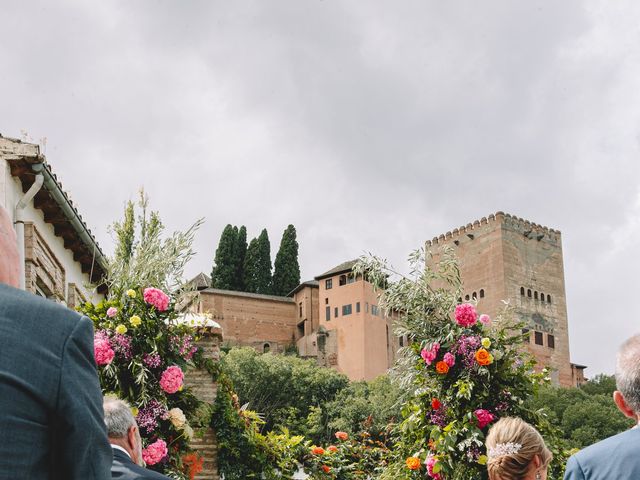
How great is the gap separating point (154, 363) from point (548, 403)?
47.4 m

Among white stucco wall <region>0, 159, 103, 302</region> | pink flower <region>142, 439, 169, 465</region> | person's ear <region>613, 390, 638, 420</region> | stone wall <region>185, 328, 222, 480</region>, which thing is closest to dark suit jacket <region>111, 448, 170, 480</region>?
person's ear <region>613, 390, 638, 420</region>

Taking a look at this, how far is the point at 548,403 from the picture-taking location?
50094 mm

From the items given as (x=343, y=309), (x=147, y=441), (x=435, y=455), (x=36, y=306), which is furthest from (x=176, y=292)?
(x=343, y=309)

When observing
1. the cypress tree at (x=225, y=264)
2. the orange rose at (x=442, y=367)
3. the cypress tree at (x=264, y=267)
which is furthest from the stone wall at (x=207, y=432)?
the cypress tree at (x=264, y=267)

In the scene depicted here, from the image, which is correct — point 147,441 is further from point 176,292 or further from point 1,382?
point 1,382

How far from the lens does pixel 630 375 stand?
244 centimetres

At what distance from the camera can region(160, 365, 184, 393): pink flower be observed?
20.6 ft

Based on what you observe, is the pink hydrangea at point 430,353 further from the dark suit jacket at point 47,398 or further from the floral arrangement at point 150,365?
the dark suit jacket at point 47,398

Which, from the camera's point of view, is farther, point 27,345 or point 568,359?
point 568,359

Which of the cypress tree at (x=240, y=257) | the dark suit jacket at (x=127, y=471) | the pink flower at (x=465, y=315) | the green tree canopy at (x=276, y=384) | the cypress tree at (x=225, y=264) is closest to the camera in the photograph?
the dark suit jacket at (x=127, y=471)

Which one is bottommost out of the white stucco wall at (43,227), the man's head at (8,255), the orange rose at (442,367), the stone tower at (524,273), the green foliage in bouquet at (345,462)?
the green foliage in bouquet at (345,462)

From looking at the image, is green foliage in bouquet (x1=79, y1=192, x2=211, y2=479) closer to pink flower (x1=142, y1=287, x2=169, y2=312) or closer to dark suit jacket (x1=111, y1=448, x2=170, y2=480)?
pink flower (x1=142, y1=287, x2=169, y2=312)

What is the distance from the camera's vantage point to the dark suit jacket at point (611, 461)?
239 centimetres

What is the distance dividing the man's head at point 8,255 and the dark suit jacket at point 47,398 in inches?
2.7
